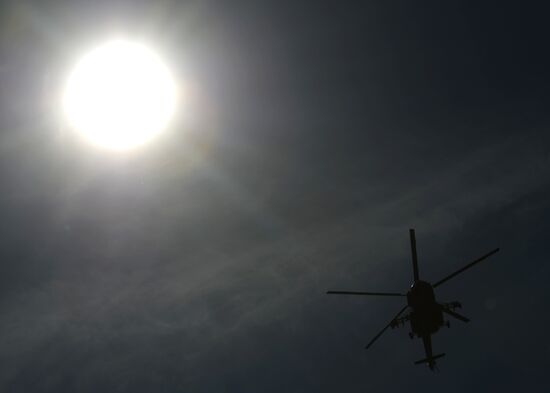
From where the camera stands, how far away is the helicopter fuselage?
80188 millimetres

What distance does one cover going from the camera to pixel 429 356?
86688mm

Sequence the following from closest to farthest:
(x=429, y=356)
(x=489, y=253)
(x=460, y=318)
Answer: (x=489, y=253) < (x=460, y=318) < (x=429, y=356)

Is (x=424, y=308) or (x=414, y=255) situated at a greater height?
(x=414, y=255)

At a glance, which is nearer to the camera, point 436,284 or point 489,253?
point 489,253

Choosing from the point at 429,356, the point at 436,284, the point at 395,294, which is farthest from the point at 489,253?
the point at 429,356

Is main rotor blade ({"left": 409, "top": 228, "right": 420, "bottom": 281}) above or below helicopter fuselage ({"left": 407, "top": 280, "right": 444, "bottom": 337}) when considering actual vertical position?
above

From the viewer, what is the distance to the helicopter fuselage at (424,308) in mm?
80188

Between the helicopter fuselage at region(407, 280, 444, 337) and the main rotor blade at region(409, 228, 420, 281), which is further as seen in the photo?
the main rotor blade at region(409, 228, 420, 281)

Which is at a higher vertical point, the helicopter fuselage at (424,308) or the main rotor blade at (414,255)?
the main rotor blade at (414,255)

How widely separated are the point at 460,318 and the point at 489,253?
11156mm

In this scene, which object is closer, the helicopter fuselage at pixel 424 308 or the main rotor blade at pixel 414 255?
the helicopter fuselage at pixel 424 308

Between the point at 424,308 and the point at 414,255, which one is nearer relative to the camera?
the point at 424,308

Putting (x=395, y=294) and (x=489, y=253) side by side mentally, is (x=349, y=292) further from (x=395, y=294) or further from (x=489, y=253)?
(x=489, y=253)

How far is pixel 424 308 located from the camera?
80.1 meters
